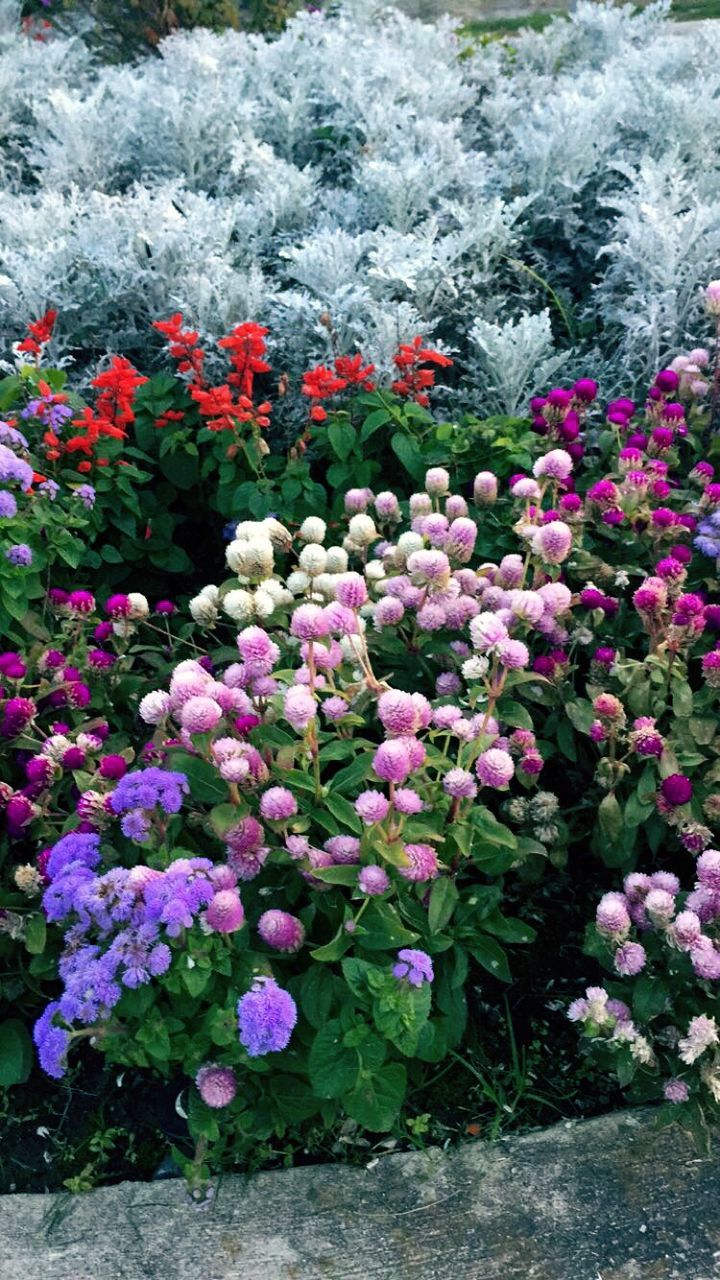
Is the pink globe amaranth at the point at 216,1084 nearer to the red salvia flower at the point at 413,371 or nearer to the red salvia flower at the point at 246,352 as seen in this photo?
the red salvia flower at the point at 246,352

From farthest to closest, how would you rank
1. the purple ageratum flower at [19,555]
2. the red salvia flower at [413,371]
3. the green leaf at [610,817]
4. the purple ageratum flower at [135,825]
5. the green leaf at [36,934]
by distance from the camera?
the red salvia flower at [413,371] → the purple ageratum flower at [19,555] → the green leaf at [610,817] → the green leaf at [36,934] → the purple ageratum flower at [135,825]

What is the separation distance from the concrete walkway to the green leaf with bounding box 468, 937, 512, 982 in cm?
29

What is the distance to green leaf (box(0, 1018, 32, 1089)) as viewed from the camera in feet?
6.59

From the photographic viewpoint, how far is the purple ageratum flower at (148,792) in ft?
5.86

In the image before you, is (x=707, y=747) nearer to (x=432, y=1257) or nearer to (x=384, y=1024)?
(x=384, y=1024)

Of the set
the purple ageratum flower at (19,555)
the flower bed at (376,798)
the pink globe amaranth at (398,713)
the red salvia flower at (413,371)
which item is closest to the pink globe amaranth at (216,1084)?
Answer: the flower bed at (376,798)

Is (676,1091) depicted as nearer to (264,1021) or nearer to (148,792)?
(264,1021)

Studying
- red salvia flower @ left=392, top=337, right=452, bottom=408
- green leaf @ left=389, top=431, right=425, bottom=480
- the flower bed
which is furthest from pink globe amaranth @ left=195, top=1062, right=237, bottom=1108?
red salvia flower @ left=392, top=337, right=452, bottom=408

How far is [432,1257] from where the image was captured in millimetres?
1725

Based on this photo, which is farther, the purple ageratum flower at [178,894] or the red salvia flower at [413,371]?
the red salvia flower at [413,371]

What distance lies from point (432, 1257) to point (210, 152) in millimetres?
4137

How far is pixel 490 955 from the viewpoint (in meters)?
1.93

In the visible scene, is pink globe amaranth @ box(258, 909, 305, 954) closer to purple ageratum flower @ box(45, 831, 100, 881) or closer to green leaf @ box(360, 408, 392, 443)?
purple ageratum flower @ box(45, 831, 100, 881)

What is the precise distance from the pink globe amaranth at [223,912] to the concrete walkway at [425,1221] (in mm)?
508
